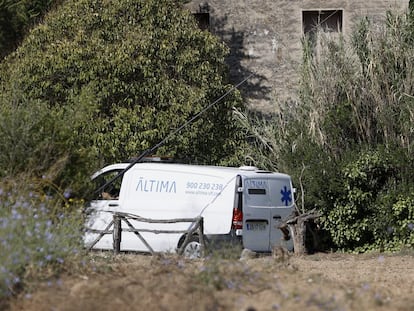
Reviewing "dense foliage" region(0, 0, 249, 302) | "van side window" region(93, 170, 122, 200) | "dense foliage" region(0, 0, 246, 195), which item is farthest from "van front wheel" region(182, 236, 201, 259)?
"dense foliage" region(0, 0, 246, 195)

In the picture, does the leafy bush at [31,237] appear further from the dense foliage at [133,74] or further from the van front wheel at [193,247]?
the dense foliage at [133,74]

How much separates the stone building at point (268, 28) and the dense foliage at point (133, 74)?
9.40 ft

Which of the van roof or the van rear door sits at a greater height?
the van roof

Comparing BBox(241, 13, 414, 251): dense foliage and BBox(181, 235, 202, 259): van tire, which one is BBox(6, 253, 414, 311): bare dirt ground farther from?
BBox(241, 13, 414, 251): dense foliage

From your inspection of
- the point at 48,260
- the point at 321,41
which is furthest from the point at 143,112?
the point at 48,260

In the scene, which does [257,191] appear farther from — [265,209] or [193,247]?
[193,247]

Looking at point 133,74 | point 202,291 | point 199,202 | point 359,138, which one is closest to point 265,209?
point 199,202

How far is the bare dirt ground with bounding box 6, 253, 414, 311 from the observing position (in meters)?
8.21

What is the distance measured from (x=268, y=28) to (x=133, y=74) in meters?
5.77

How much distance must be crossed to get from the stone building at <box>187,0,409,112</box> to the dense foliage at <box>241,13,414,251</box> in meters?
3.97

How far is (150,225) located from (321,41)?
7.94m

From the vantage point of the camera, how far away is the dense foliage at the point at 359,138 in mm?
19969

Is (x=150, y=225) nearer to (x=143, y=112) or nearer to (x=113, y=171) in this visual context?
(x=113, y=171)

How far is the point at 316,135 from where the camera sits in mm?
21141
